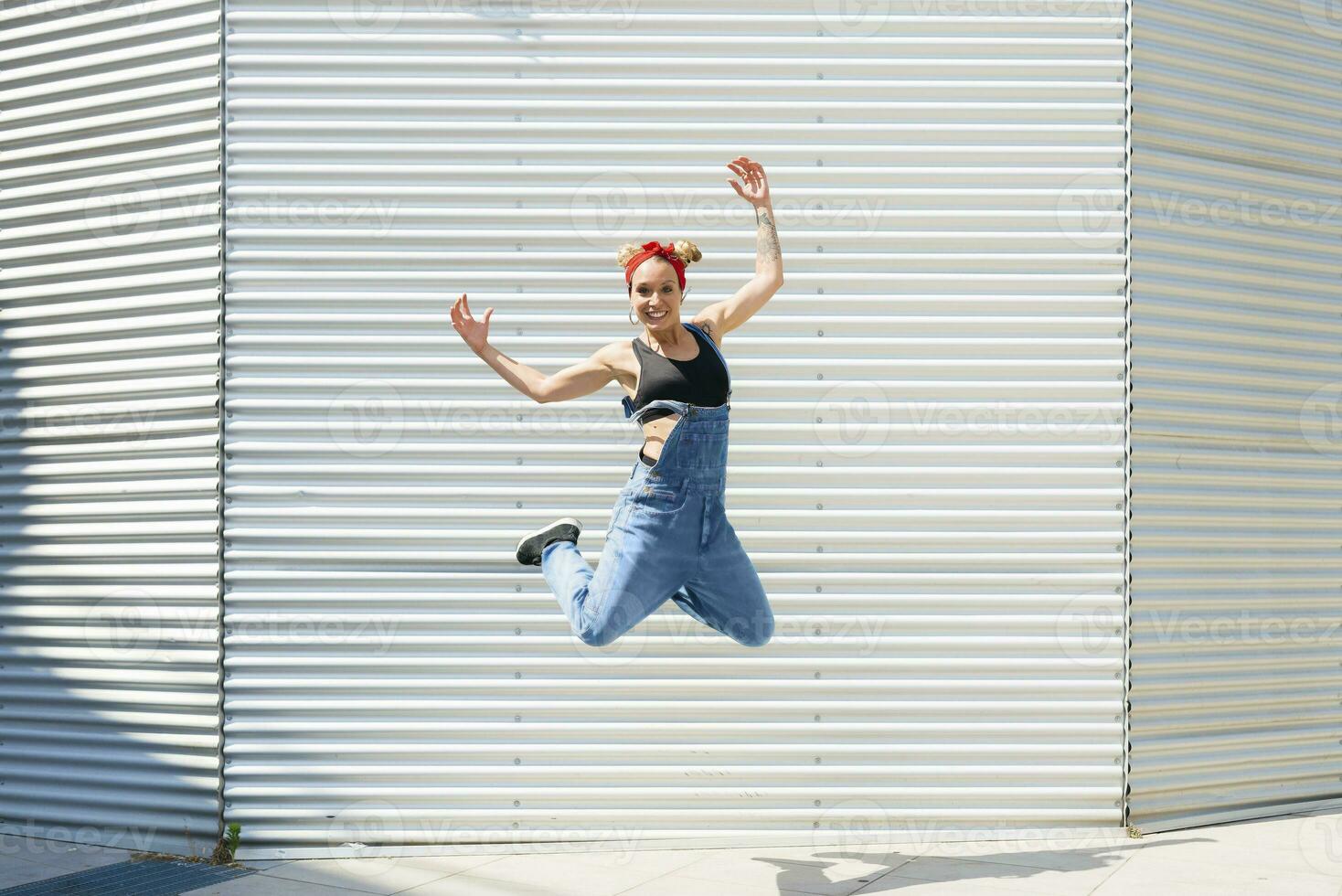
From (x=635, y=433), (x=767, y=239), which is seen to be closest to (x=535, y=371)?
(x=767, y=239)

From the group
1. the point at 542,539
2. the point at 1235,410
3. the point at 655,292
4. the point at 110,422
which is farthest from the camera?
the point at 1235,410

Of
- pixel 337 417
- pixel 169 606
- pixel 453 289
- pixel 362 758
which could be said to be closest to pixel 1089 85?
pixel 453 289

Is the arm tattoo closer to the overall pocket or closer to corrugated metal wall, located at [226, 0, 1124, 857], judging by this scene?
the overall pocket

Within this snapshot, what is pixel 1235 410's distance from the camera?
6.55 m

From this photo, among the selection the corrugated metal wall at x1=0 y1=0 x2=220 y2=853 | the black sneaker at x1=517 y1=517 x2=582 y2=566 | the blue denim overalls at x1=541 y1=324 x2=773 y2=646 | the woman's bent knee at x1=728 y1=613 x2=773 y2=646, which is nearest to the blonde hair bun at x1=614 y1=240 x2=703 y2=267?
the blue denim overalls at x1=541 y1=324 x2=773 y2=646

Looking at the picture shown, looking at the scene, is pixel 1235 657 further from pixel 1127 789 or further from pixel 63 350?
pixel 63 350

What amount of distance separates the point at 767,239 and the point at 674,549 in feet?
4.34

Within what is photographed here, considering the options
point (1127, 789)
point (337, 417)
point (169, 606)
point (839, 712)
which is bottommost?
point (1127, 789)

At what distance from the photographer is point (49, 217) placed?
666 cm

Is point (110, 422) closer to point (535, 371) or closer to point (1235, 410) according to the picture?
point (535, 371)

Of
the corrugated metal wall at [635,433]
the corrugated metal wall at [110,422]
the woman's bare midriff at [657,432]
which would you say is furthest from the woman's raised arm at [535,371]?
the corrugated metal wall at [110,422]

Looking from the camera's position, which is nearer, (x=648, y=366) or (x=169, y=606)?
(x=648, y=366)

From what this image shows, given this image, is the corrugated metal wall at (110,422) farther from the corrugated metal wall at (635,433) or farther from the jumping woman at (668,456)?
the jumping woman at (668,456)

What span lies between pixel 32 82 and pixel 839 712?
5.45 m
